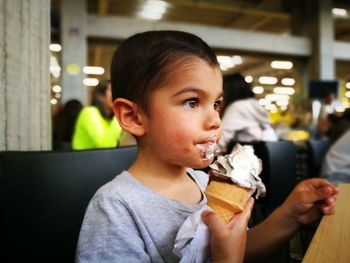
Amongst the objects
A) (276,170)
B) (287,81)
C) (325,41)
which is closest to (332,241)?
(276,170)

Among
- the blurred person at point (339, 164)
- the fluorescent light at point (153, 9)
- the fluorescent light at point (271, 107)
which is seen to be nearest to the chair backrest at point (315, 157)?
the blurred person at point (339, 164)

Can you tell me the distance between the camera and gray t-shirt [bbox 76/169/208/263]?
739 millimetres

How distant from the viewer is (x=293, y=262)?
102 cm

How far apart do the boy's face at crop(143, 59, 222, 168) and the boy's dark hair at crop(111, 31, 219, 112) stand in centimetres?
2

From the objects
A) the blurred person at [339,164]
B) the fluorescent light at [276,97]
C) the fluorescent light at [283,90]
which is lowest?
the blurred person at [339,164]

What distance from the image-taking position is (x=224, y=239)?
27.4 inches

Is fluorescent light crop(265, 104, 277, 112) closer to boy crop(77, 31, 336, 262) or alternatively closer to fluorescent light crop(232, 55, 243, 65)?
fluorescent light crop(232, 55, 243, 65)

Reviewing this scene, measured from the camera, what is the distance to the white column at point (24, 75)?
1.07 m

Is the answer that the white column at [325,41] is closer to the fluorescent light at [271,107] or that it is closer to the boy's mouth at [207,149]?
the boy's mouth at [207,149]

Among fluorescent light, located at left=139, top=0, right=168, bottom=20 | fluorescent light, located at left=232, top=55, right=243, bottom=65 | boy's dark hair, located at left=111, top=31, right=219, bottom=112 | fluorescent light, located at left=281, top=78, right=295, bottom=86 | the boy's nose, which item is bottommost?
the boy's nose

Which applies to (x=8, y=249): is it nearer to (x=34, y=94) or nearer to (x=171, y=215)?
(x=171, y=215)

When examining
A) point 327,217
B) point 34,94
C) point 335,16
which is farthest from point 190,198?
point 335,16

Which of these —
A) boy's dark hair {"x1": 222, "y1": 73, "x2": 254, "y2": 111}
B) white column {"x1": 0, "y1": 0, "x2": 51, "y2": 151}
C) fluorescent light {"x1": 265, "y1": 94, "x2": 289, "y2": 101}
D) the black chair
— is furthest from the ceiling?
fluorescent light {"x1": 265, "y1": 94, "x2": 289, "y2": 101}

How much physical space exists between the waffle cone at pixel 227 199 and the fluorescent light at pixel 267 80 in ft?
71.4
